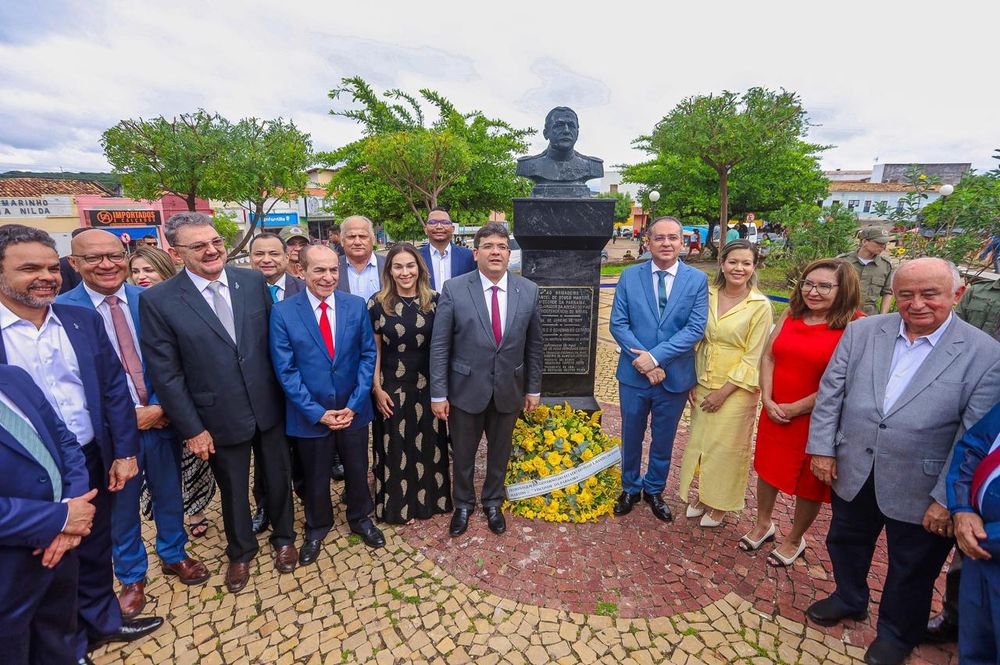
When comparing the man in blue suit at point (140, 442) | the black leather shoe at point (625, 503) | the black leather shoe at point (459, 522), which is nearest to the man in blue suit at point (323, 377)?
the black leather shoe at point (459, 522)

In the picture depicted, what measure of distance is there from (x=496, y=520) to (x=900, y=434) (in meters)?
2.51

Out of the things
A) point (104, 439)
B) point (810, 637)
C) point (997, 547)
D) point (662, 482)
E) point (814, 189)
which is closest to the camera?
point (997, 547)

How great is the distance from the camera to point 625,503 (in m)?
3.71

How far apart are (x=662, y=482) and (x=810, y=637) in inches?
50.3

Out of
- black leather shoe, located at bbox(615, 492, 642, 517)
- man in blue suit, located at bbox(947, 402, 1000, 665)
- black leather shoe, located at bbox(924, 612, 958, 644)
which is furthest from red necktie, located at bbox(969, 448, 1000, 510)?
black leather shoe, located at bbox(615, 492, 642, 517)

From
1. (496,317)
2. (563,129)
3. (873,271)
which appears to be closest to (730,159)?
(873,271)

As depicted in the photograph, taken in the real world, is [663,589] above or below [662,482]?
below

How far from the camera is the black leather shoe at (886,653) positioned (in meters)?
2.43

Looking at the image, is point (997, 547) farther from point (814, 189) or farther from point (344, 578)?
point (814, 189)

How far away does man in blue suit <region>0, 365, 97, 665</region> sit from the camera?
1.79m

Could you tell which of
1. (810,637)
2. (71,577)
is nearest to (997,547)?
(810,637)

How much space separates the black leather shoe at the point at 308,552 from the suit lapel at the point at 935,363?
3633mm

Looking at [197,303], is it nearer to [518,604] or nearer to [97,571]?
[97,571]

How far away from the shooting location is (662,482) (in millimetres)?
3691
